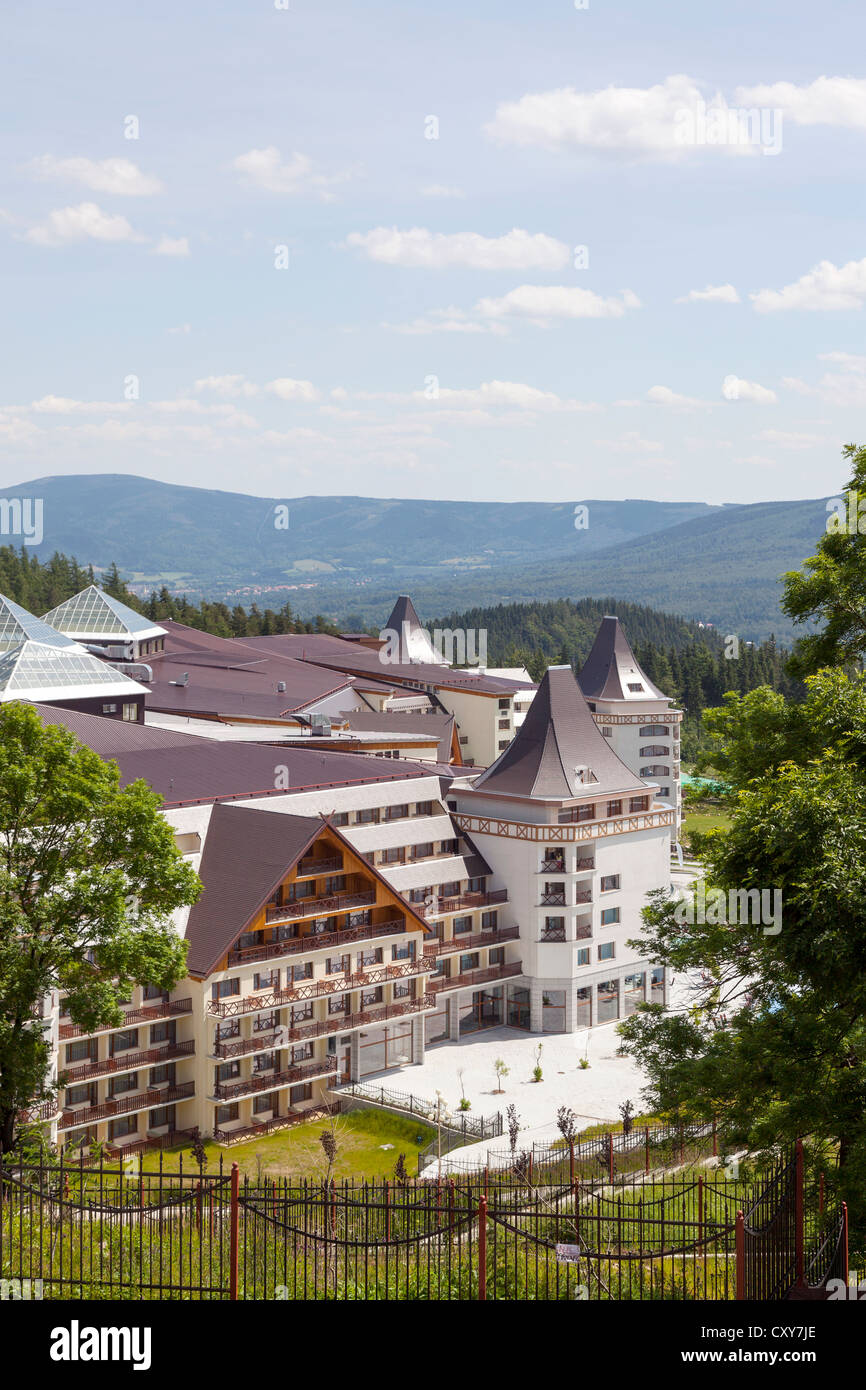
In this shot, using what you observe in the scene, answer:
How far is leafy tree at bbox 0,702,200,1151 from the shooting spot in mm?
30125

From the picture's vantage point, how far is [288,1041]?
1900 inches

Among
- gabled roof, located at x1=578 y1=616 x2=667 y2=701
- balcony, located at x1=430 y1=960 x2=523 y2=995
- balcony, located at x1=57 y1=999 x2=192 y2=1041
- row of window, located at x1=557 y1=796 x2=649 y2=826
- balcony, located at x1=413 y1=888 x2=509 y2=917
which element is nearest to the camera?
balcony, located at x1=57 y1=999 x2=192 y2=1041

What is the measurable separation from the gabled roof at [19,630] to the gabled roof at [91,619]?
62.3 feet

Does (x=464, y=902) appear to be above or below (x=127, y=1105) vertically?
A: above

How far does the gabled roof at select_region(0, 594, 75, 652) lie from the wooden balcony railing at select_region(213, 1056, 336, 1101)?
1509 inches

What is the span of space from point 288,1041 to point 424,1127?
5768mm

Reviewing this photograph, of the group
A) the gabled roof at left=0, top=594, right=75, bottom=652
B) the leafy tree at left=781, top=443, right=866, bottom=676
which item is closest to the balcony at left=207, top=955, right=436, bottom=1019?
the leafy tree at left=781, top=443, right=866, bottom=676

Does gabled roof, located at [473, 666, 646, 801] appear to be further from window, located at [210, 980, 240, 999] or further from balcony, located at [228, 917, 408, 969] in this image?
window, located at [210, 980, 240, 999]

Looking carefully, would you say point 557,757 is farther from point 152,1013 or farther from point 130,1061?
point 130,1061

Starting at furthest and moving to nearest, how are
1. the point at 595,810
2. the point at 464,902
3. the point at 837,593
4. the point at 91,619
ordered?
the point at 91,619 < the point at 595,810 < the point at 464,902 < the point at 837,593

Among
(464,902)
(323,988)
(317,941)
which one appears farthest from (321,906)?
(464,902)

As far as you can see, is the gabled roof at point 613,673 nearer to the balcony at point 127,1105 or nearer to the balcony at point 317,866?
the balcony at point 317,866

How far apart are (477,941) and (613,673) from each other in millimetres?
46582

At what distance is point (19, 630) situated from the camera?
81.1 metres
